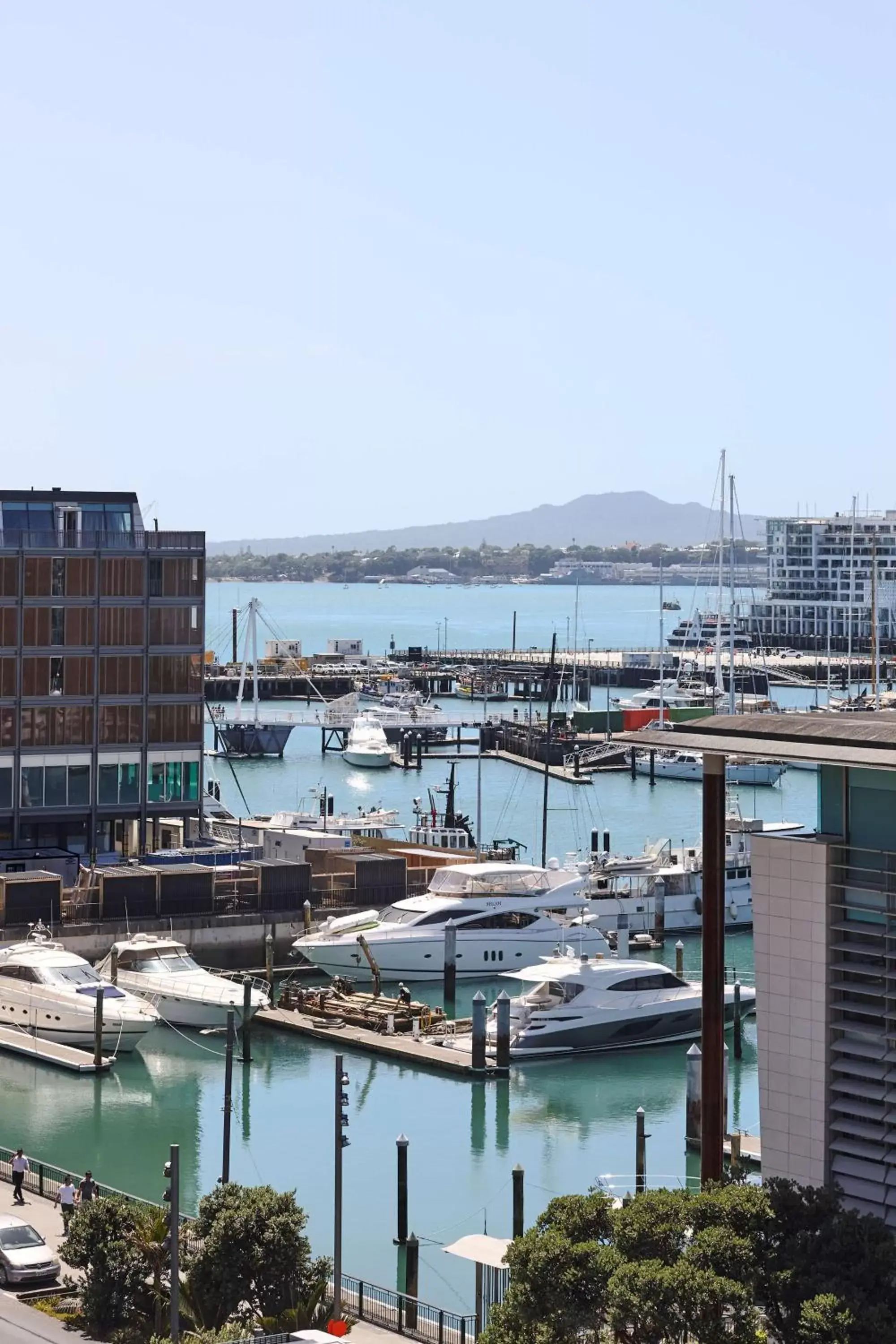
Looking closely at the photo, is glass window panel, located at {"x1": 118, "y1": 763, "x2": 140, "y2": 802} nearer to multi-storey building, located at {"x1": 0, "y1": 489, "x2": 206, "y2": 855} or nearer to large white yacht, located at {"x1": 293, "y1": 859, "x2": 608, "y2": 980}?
multi-storey building, located at {"x1": 0, "y1": 489, "x2": 206, "y2": 855}

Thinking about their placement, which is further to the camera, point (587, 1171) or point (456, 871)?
point (456, 871)

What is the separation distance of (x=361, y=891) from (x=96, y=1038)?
15845 millimetres

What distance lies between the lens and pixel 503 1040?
46.8 metres

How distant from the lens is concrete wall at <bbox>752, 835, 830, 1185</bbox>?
77.0ft

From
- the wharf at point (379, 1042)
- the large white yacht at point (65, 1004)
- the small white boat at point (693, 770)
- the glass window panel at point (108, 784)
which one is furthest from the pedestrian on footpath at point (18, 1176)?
the small white boat at point (693, 770)

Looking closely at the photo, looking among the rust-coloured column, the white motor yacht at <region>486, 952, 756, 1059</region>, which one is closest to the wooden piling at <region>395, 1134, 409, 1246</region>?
the rust-coloured column

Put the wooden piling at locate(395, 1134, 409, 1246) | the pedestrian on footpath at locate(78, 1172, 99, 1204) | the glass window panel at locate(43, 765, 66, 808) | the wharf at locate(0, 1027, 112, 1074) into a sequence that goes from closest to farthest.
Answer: the pedestrian on footpath at locate(78, 1172, 99, 1204) → the wooden piling at locate(395, 1134, 409, 1246) → the wharf at locate(0, 1027, 112, 1074) → the glass window panel at locate(43, 765, 66, 808)

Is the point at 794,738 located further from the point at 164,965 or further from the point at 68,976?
the point at 164,965

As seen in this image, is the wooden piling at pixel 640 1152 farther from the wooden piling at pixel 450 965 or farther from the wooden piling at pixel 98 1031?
the wooden piling at pixel 450 965

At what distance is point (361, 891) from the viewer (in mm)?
60688

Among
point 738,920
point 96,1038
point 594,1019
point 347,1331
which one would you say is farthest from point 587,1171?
point 738,920

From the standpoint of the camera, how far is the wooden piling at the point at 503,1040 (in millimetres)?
46719

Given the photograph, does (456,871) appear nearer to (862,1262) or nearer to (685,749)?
(685,749)

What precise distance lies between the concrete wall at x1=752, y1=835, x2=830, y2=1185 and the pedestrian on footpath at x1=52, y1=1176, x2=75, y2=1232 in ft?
38.1
